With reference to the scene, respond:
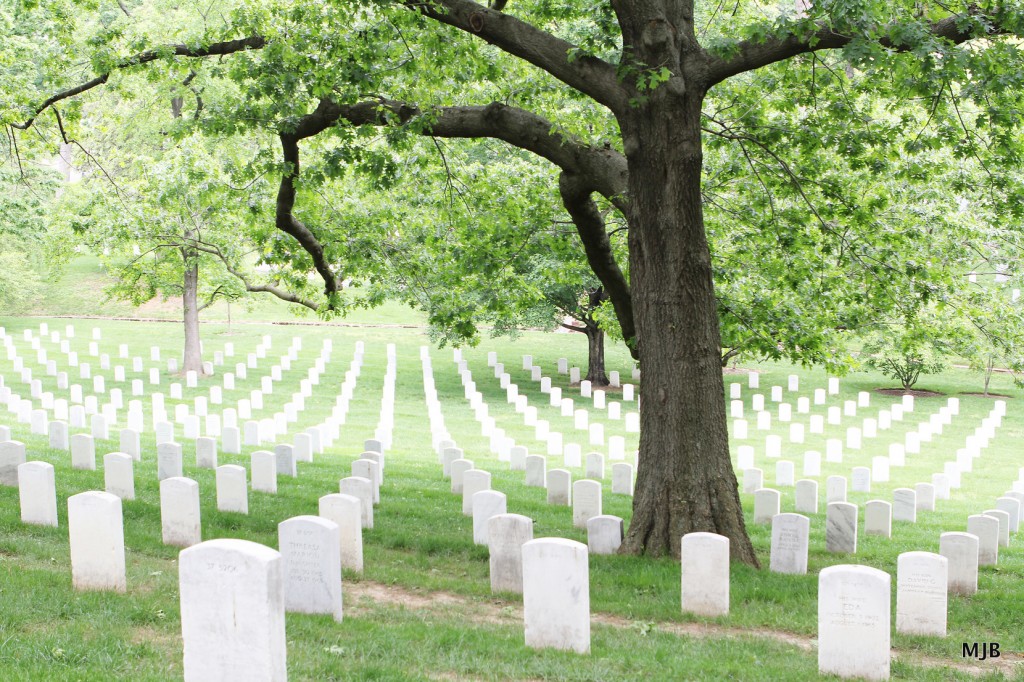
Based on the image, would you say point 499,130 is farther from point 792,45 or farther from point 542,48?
point 792,45

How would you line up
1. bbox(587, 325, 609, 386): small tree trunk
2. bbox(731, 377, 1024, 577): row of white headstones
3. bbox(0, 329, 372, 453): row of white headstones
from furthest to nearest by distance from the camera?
bbox(587, 325, 609, 386): small tree trunk → bbox(0, 329, 372, 453): row of white headstones → bbox(731, 377, 1024, 577): row of white headstones

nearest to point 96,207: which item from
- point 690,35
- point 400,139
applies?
point 400,139

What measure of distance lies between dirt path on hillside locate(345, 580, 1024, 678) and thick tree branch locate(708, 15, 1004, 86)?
482 cm

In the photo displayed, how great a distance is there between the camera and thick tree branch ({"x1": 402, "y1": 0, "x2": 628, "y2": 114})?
8843mm

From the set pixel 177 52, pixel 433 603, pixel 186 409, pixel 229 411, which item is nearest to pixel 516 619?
pixel 433 603

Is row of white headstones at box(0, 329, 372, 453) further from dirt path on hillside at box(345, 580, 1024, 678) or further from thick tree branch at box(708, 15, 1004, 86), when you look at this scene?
thick tree branch at box(708, 15, 1004, 86)

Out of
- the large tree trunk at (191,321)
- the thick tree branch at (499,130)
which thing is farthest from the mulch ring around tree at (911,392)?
the thick tree branch at (499,130)

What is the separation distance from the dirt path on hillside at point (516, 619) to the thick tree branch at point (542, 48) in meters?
4.60

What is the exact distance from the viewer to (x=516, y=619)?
24.0 feet

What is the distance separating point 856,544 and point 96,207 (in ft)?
60.8

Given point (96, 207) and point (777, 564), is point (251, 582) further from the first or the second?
point (96, 207)

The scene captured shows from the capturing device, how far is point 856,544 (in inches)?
423

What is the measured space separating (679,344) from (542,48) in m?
3.04

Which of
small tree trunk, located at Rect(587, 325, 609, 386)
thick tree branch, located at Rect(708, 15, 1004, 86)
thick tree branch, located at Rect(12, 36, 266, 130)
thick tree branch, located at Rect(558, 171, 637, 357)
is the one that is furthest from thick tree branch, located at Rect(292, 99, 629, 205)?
small tree trunk, located at Rect(587, 325, 609, 386)
